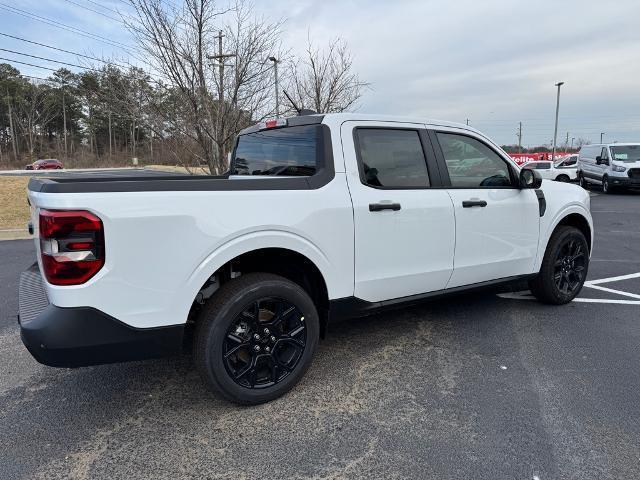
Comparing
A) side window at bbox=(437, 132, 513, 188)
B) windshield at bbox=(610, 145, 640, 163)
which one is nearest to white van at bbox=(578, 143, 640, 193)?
windshield at bbox=(610, 145, 640, 163)

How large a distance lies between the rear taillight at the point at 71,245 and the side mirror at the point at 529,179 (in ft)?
11.3

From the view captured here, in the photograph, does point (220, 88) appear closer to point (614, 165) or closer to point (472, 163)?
point (472, 163)

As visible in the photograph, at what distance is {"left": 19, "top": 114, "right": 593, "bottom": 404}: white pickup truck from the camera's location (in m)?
2.30

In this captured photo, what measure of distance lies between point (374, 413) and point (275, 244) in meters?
1.20

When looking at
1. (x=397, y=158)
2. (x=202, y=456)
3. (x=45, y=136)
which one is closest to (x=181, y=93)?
(x=397, y=158)

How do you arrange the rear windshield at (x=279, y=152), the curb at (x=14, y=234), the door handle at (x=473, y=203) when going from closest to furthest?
1. the rear windshield at (x=279, y=152)
2. the door handle at (x=473, y=203)
3. the curb at (x=14, y=234)

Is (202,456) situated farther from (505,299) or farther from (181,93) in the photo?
(181,93)

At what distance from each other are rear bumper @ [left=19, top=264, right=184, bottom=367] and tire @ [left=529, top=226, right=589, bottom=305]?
11.7 ft

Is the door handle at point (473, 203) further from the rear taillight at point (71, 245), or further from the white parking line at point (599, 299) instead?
the rear taillight at point (71, 245)

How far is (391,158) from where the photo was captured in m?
3.45

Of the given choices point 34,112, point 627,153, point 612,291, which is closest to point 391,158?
point 612,291

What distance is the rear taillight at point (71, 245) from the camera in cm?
222

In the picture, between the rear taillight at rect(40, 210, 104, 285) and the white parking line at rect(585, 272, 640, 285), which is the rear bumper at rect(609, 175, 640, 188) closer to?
the white parking line at rect(585, 272, 640, 285)

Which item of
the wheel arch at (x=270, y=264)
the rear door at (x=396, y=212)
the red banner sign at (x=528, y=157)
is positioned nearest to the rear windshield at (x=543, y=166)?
the red banner sign at (x=528, y=157)
